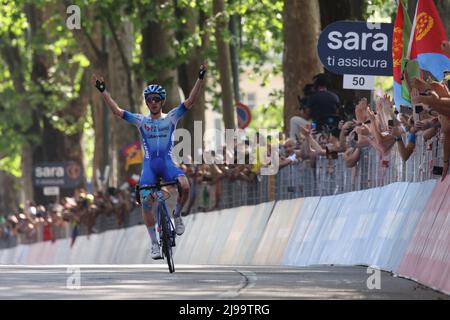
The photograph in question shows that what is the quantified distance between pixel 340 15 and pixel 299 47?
222 cm

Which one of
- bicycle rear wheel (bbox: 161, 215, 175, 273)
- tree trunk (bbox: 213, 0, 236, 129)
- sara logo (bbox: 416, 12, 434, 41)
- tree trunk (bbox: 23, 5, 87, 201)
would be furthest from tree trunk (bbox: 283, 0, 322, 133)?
tree trunk (bbox: 23, 5, 87, 201)

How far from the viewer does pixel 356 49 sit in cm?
2431

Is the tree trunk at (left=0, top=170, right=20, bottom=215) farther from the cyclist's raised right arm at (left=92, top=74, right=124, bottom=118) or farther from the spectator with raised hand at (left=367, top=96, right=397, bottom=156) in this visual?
the spectator with raised hand at (left=367, top=96, right=397, bottom=156)

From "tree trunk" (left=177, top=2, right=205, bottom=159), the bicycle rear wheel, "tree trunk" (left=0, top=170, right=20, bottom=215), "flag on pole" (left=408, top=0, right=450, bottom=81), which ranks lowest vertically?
"tree trunk" (left=0, top=170, right=20, bottom=215)

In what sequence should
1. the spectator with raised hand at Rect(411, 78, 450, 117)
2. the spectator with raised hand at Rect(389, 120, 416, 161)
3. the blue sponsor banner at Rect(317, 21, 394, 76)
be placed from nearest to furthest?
the spectator with raised hand at Rect(411, 78, 450, 117) < the spectator with raised hand at Rect(389, 120, 416, 161) < the blue sponsor banner at Rect(317, 21, 394, 76)

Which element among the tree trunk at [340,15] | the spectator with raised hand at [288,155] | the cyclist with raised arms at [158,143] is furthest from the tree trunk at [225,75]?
the cyclist with raised arms at [158,143]

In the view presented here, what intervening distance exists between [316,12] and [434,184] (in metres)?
18.3

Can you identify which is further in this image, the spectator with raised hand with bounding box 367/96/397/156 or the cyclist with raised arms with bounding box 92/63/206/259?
the cyclist with raised arms with bounding box 92/63/206/259

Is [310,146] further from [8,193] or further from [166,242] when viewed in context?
[8,193]

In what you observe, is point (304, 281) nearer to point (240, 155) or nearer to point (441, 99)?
point (441, 99)

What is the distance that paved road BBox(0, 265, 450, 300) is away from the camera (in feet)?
46.1

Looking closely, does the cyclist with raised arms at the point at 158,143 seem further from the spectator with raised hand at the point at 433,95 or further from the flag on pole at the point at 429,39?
the spectator with raised hand at the point at 433,95

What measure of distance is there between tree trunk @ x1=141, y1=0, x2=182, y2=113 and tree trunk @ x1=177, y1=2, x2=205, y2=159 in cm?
29

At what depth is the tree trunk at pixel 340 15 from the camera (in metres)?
31.6
